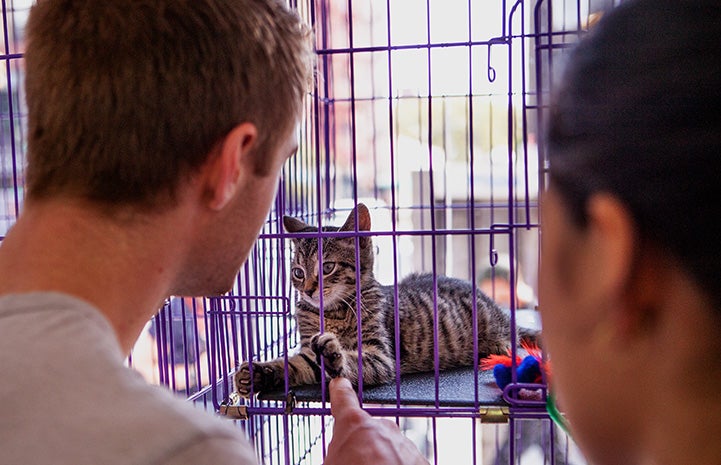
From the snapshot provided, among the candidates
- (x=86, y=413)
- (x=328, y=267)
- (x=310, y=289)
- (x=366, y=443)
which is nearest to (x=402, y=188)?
(x=328, y=267)

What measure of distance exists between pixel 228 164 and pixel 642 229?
1.51 ft

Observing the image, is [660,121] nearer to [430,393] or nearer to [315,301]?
[430,393]

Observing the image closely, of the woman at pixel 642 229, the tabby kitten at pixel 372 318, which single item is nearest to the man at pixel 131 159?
the woman at pixel 642 229

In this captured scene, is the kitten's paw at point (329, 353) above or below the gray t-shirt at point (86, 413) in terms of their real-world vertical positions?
below

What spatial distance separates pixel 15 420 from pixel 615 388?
422mm

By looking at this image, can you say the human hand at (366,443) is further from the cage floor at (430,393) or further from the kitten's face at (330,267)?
the kitten's face at (330,267)

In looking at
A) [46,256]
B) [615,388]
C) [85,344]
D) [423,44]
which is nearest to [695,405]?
[615,388]

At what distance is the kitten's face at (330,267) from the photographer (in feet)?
5.72

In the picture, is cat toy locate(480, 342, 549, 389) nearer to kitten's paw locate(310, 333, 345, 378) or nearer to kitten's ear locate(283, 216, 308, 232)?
kitten's paw locate(310, 333, 345, 378)

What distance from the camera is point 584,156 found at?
1.26 feet

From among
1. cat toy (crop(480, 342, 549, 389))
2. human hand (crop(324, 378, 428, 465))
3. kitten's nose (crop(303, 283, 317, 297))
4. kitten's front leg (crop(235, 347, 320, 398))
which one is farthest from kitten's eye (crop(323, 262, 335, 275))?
human hand (crop(324, 378, 428, 465))

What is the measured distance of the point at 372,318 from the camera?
1706 millimetres

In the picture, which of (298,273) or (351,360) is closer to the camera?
(351,360)

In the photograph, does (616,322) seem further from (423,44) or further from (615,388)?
(423,44)
